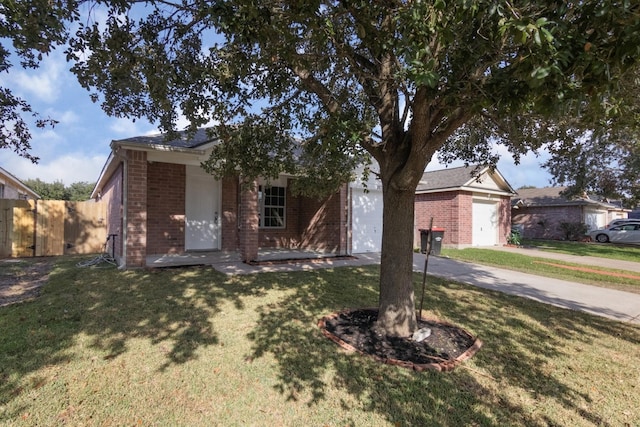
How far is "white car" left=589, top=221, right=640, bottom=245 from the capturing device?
21.8 metres

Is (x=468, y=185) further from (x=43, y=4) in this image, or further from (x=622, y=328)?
(x=43, y=4)

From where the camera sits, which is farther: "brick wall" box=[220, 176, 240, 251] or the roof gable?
the roof gable

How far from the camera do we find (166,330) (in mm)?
4363

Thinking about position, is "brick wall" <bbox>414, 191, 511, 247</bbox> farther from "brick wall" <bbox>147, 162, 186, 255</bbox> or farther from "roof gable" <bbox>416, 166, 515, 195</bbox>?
"brick wall" <bbox>147, 162, 186, 255</bbox>

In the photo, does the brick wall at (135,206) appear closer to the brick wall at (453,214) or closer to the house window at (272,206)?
the house window at (272,206)

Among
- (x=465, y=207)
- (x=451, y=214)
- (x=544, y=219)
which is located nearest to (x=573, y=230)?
(x=544, y=219)

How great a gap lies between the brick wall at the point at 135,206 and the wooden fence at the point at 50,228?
6.56 meters

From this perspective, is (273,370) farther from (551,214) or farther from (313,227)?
(551,214)

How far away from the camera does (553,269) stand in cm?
1049

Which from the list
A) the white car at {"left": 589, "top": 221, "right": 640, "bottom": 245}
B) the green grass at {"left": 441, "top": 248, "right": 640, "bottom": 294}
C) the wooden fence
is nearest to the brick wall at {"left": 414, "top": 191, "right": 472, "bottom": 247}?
the green grass at {"left": 441, "top": 248, "right": 640, "bottom": 294}

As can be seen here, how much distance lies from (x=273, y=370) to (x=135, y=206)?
6258 mm

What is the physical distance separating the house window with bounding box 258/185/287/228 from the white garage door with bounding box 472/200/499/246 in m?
10.5

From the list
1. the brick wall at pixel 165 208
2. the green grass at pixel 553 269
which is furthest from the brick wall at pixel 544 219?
the brick wall at pixel 165 208

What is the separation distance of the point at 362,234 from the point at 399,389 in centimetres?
959
